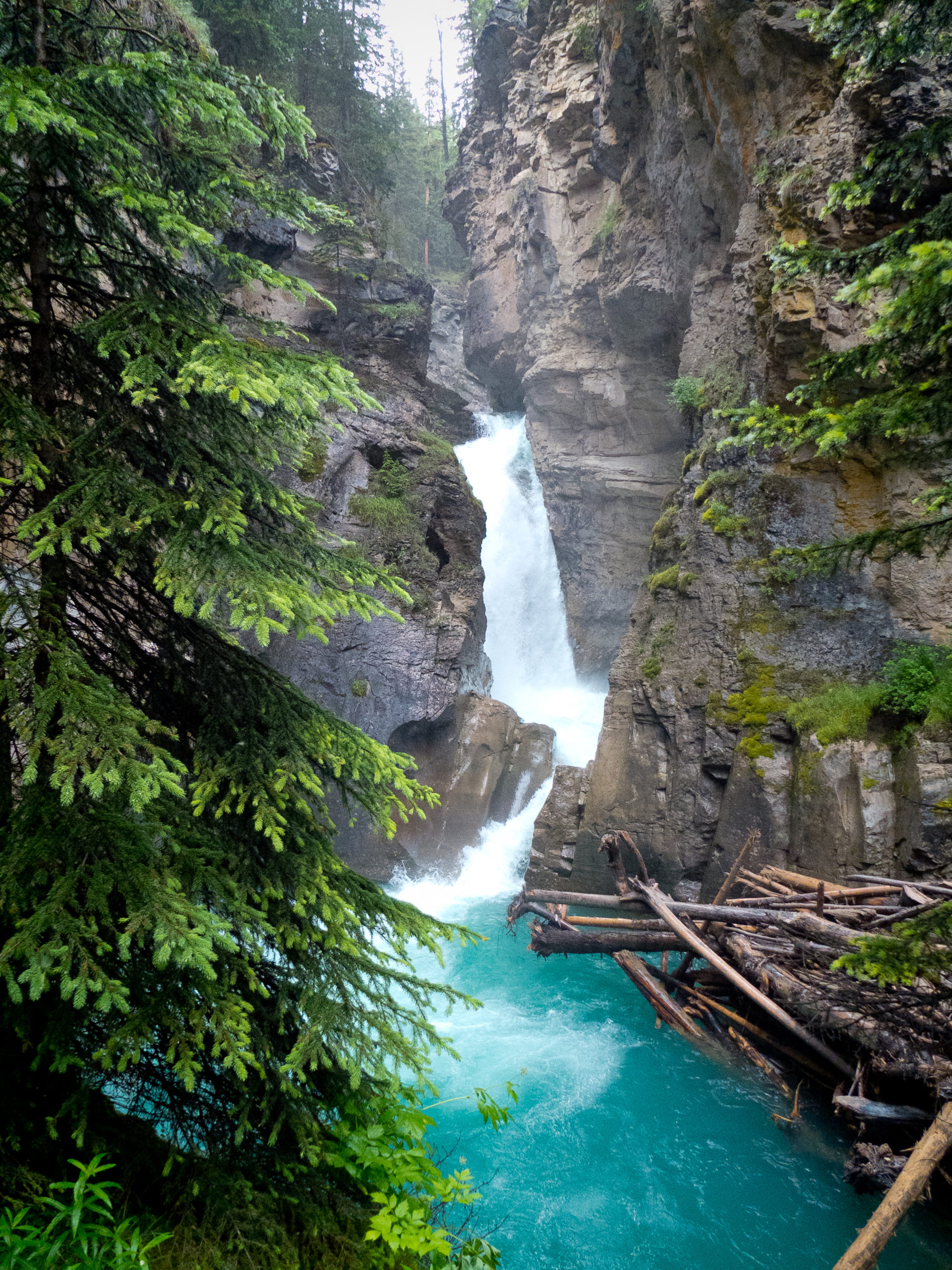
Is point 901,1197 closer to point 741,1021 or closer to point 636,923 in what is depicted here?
point 741,1021

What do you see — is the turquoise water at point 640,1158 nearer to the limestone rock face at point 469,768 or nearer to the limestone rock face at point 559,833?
the limestone rock face at point 559,833

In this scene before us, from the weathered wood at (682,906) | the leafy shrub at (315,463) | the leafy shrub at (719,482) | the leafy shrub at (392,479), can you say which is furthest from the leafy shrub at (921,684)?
the leafy shrub at (315,463)

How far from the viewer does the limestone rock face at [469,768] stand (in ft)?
49.1

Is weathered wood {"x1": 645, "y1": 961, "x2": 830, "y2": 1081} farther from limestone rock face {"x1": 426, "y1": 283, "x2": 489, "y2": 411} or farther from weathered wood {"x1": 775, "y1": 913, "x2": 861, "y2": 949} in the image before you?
limestone rock face {"x1": 426, "y1": 283, "x2": 489, "y2": 411}

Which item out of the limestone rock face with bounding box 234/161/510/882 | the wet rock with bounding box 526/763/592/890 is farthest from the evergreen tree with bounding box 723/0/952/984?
the limestone rock face with bounding box 234/161/510/882

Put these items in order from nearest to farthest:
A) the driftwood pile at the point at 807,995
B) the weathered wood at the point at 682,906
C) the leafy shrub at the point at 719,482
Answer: the driftwood pile at the point at 807,995 → the weathered wood at the point at 682,906 → the leafy shrub at the point at 719,482

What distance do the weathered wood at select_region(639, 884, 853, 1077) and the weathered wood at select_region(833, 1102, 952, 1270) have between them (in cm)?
133

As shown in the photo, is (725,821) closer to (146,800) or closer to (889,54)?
(889,54)

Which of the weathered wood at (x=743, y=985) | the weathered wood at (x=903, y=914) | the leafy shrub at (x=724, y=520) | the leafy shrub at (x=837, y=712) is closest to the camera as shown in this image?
the weathered wood at (x=903, y=914)

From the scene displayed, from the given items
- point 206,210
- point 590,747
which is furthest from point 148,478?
point 590,747

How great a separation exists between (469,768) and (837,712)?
8.47 m

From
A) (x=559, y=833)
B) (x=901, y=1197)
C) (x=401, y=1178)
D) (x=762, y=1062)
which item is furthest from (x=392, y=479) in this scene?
(x=901, y=1197)

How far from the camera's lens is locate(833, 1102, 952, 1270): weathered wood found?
3912 millimetres

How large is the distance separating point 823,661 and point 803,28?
11060mm
